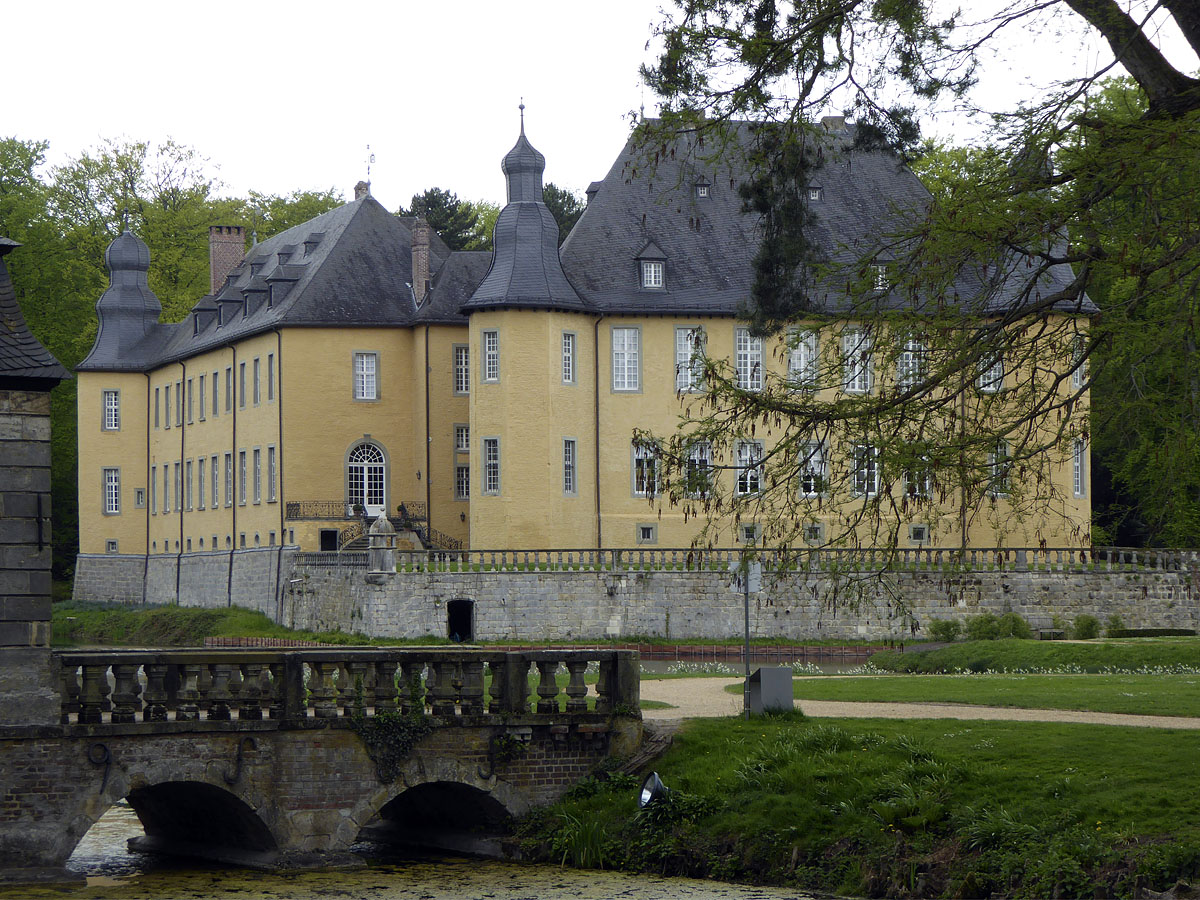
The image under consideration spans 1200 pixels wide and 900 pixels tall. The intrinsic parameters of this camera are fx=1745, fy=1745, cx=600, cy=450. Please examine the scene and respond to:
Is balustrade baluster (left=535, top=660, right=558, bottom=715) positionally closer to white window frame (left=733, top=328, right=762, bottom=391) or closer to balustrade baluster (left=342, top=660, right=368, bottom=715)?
balustrade baluster (left=342, top=660, right=368, bottom=715)

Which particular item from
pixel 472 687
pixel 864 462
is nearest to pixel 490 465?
pixel 472 687

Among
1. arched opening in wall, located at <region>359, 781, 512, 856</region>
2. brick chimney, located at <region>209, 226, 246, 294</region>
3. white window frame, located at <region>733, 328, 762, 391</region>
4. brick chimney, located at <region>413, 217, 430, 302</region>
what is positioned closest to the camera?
arched opening in wall, located at <region>359, 781, 512, 856</region>

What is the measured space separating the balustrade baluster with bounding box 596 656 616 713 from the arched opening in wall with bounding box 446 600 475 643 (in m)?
26.8

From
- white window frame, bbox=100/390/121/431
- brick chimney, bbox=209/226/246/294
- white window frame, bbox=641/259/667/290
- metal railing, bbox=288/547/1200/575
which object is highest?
brick chimney, bbox=209/226/246/294

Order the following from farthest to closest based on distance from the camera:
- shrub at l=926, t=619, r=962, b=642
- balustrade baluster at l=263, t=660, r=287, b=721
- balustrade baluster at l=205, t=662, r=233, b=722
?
shrub at l=926, t=619, r=962, b=642 < balustrade baluster at l=263, t=660, r=287, b=721 < balustrade baluster at l=205, t=662, r=233, b=722

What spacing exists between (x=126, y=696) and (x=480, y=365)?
33491 millimetres

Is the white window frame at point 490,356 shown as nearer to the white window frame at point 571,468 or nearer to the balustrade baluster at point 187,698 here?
the white window frame at point 571,468

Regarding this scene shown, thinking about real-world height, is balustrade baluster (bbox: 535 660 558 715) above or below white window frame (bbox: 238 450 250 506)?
below

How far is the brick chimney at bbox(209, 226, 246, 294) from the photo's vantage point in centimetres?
6494

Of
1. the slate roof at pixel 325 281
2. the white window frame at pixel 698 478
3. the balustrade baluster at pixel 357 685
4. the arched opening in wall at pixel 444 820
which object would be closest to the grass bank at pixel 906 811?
the arched opening in wall at pixel 444 820

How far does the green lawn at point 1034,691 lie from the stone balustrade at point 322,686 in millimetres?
5054

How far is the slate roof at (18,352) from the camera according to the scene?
1648 cm

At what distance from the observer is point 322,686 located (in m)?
17.3

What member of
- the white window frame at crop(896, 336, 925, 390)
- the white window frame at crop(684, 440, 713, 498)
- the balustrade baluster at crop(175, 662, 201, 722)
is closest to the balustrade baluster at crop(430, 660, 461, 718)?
the balustrade baluster at crop(175, 662, 201, 722)
